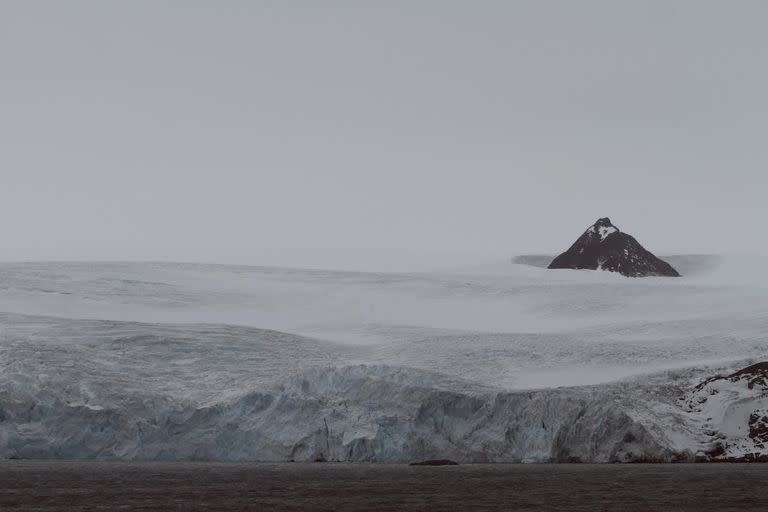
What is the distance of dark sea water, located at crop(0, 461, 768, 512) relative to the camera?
947 inches

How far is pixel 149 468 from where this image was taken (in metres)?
34.2

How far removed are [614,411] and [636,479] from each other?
6418 millimetres

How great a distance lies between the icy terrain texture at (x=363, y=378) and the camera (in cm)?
3741

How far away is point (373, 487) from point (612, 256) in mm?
53570

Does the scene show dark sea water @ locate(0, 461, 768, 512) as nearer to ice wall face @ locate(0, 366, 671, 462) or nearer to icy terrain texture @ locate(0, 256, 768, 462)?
ice wall face @ locate(0, 366, 671, 462)

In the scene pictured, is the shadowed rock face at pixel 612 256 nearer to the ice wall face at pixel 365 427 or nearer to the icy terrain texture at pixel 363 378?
the icy terrain texture at pixel 363 378

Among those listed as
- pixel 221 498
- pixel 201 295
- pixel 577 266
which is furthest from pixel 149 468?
pixel 577 266

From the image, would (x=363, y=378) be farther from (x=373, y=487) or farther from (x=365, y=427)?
(x=373, y=487)

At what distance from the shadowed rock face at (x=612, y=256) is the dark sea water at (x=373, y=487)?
4160 centimetres

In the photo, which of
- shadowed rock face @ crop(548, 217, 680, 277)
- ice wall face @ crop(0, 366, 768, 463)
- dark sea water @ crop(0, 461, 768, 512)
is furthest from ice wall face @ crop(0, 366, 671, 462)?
shadowed rock face @ crop(548, 217, 680, 277)

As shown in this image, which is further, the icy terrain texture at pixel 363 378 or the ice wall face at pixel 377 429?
the icy terrain texture at pixel 363 378

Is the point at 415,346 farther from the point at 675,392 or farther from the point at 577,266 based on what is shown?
the point at 577,266

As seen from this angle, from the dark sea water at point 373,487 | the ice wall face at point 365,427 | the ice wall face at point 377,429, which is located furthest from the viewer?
the ice wall face at point 377,429

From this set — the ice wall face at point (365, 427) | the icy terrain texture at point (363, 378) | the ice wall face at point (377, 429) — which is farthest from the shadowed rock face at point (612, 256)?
the ice wall face at point (377, 429)
